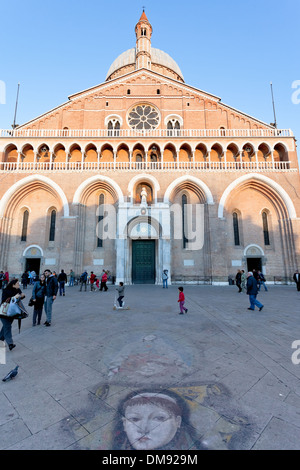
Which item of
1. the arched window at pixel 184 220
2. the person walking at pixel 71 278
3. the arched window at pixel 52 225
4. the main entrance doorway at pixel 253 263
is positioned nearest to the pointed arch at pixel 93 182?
the arched window at pixel 52 225

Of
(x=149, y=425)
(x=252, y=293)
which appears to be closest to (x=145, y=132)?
(x=252, y=293)

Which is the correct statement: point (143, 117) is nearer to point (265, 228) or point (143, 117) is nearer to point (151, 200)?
point (151, 200)

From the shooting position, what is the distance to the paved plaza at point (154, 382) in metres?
2.07

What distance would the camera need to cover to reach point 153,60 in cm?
3347

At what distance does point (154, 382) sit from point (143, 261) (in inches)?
622

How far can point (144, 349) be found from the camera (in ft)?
14.0

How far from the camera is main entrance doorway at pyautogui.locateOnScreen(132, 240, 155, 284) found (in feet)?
60.9

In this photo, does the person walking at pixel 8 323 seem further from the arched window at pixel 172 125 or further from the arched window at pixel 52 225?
the arched window at pixel 172 125

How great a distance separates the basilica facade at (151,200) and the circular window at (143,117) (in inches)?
66.2

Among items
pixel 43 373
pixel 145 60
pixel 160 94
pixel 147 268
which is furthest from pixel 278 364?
A: pixel 145 60

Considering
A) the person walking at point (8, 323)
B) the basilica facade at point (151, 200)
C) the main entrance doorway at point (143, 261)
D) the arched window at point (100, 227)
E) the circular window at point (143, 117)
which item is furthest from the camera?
the circular window at point (143, 117)

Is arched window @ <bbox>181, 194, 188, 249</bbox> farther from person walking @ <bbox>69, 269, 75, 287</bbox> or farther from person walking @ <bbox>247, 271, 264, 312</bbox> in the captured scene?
person walking @ <bbox>247, 271, 264, 312</bbox>

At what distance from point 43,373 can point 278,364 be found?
4.01 m

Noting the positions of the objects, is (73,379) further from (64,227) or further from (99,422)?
(64,227)
